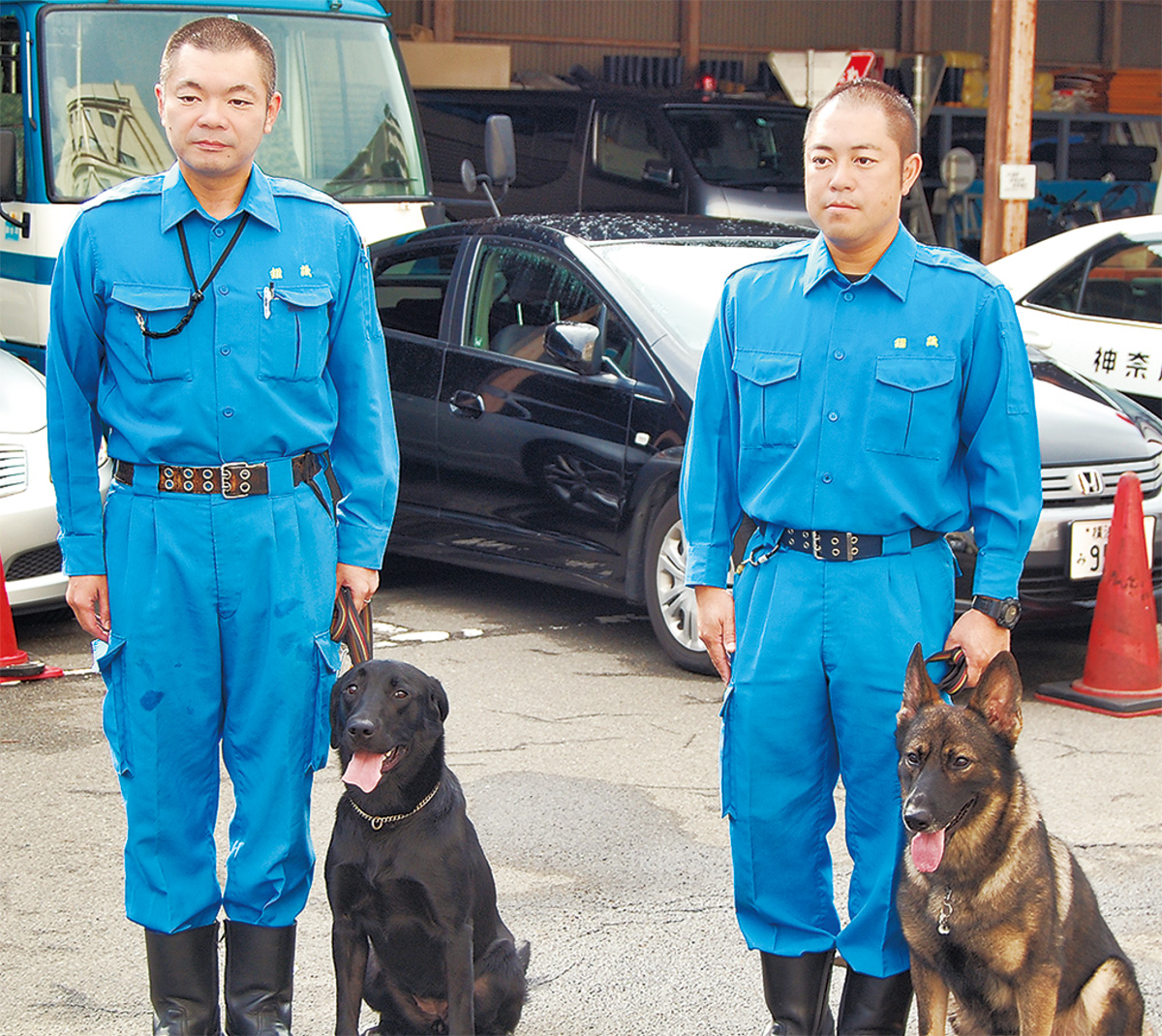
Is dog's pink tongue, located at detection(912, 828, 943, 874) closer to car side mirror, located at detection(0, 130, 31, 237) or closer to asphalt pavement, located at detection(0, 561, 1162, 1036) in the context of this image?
asphalt pavement, located at detection(0, 561, 1162, 1036)

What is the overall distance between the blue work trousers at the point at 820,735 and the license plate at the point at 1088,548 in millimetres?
3017

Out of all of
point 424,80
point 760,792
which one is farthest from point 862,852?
point 424,80

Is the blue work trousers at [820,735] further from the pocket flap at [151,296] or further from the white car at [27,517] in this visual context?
the white car at [27,517]

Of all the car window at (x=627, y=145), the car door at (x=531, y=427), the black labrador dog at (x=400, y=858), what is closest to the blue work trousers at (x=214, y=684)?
the black labrador dog at (x=400, y=858)

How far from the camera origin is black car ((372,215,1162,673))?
641 cm

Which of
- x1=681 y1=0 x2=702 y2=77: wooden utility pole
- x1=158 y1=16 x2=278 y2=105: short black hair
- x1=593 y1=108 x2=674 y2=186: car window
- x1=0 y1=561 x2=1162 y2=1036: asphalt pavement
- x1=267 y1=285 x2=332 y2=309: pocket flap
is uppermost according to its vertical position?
x1=681 y1=0 x2=702 y2=77: wooden utility pole

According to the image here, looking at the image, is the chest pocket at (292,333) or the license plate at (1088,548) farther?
the license plate at (1088,548)

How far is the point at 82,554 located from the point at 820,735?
58.1 inches

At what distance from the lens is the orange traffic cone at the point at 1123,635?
608 centimetres

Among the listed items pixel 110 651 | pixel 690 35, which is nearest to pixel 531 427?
pixel 110 651

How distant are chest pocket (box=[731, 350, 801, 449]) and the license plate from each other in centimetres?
320

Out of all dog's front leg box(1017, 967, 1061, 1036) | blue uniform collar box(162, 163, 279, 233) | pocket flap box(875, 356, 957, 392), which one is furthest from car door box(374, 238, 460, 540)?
dog's front leg box(1017, 967, 1061, 1036)

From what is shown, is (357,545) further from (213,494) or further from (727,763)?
(727,763)

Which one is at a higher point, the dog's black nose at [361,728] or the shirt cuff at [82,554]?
the shirt cuff at [82,554]
